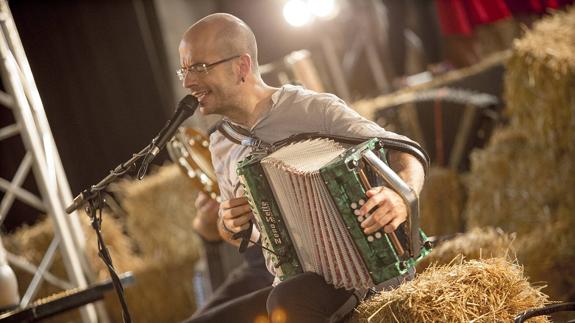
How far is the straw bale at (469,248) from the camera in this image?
2838 mm

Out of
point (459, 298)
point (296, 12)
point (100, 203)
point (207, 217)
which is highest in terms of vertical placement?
point (296, 12)

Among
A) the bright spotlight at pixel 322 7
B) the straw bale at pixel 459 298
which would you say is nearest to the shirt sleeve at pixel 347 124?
the straw bale at pixel 459 298

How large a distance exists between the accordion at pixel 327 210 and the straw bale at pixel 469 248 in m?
0.77

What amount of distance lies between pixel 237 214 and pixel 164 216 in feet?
12.7

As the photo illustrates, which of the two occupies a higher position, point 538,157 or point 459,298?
point 459,298

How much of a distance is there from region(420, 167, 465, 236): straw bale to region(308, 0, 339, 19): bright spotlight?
2363 millimetres

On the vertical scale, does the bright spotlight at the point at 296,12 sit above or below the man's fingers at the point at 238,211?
above

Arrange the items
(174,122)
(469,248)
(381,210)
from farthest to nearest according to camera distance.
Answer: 1. (469,248)
2. (174,122)
3. (381,210)

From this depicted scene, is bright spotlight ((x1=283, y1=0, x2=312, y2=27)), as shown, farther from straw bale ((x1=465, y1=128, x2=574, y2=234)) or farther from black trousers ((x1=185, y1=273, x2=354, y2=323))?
black trousers ((x1=185, y1=273, x2=354, y2=323))

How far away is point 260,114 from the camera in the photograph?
2.33 m

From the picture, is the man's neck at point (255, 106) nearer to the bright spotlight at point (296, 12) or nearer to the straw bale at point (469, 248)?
the straw bale at point (469, 248)

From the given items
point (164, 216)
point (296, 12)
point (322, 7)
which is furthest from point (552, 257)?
point (322, 7)

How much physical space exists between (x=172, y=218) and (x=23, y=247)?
46.4 inches

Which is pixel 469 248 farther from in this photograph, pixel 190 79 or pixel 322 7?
pixel 322 7
